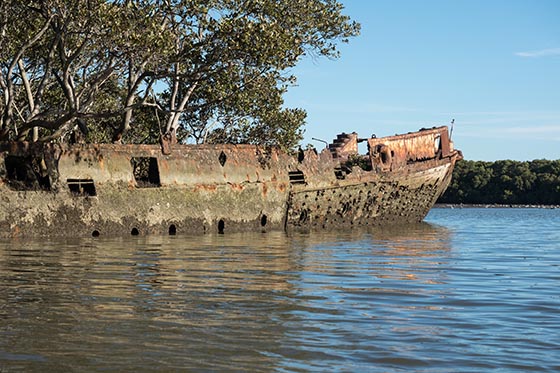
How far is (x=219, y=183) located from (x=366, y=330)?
12798 millimetres

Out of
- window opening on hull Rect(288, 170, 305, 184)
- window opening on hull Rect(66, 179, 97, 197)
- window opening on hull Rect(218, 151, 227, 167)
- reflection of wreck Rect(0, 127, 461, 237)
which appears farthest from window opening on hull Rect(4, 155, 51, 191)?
window opening on hull Rect(288, 170, 305, 184)

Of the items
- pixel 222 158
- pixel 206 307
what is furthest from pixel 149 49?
Result: pixel 206 307

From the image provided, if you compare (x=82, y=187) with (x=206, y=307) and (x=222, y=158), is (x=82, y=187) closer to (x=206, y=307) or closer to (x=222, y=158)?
(x=222, y=158)

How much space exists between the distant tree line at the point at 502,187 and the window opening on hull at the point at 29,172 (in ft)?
287

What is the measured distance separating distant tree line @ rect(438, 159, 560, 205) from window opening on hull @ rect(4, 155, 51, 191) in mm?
87621

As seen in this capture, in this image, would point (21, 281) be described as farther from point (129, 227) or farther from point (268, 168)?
point (268, 168)

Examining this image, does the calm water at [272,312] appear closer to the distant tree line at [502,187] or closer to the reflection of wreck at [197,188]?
the reflection of wreck at [197,188]

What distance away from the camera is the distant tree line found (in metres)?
102

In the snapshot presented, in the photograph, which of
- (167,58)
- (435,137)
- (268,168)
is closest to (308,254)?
(268,168)

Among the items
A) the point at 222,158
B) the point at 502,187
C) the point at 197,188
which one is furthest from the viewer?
the point at 502,187

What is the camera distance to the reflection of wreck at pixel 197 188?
16.6m

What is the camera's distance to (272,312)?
723 centimetres

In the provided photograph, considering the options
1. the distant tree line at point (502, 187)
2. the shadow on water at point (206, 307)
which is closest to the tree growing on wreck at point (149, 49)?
the shadow on water at point (206, 307)

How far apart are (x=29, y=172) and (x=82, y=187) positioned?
1.10 metres
